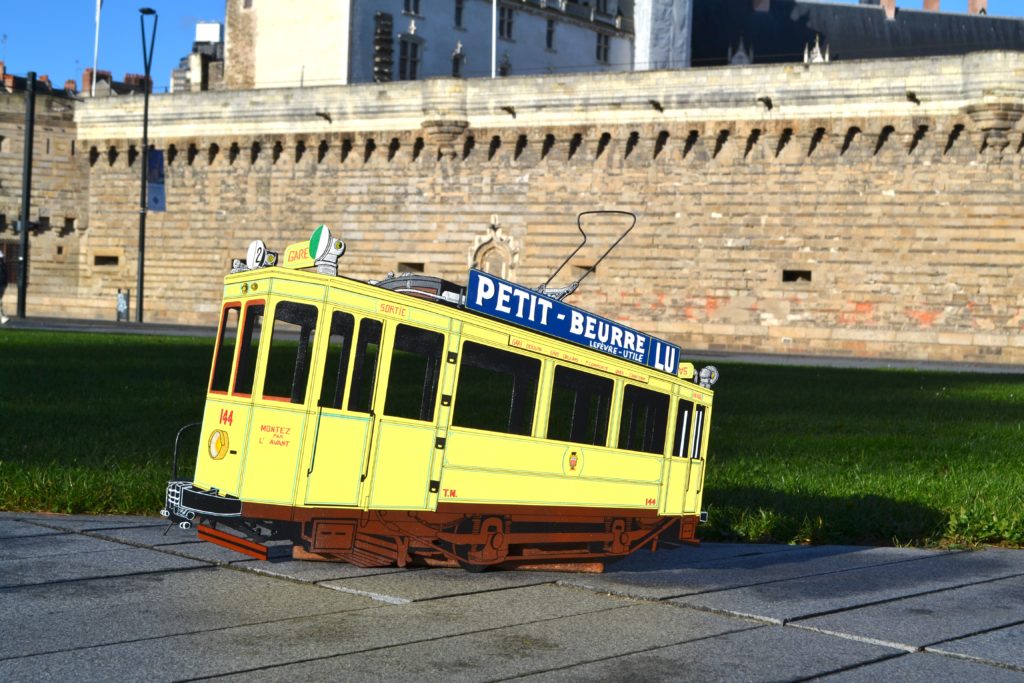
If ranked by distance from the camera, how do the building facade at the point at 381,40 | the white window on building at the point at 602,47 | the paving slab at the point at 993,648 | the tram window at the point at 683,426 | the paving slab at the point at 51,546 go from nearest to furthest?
the paving slab at the point at 993,648 → the paving slab at the point at 51,546 → the tram window at the point at 683,426 → the building facade at the point at 381,40 → the white window on building at the point at 602,47

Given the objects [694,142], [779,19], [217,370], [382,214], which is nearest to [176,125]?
[382,214]

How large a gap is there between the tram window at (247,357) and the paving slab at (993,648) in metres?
3.76

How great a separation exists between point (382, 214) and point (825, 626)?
137 ft

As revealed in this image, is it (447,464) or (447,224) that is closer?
(447,464)

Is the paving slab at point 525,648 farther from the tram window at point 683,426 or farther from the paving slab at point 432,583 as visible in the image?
the tram window at point 683,426

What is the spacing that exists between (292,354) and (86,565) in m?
2.00

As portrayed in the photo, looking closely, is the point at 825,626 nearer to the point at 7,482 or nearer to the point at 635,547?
the point at 635,547

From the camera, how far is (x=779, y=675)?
19.9ft

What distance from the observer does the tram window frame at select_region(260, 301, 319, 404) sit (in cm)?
706

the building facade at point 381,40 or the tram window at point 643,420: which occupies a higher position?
the building facade at point 381,40

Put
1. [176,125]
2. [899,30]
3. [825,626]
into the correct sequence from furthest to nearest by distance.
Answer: [899,30]
[176,125]
[825,626]

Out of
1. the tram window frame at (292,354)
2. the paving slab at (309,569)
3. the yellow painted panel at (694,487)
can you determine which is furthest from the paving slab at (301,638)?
the yellow painted panel at (694,487)

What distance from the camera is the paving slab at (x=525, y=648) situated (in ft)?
19.4

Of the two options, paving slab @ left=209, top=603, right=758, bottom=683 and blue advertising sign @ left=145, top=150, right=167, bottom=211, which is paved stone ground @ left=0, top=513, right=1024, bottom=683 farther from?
blue advertising sign @ left=145, top=150, right=167, bottom=211
